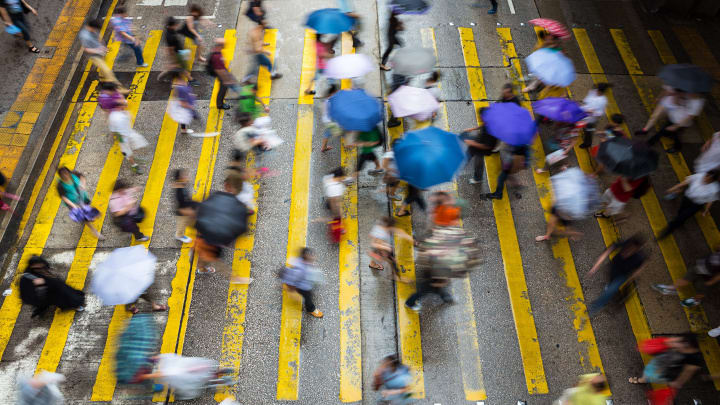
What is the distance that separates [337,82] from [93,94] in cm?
570

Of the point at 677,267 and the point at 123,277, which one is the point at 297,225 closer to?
the point at 123,277

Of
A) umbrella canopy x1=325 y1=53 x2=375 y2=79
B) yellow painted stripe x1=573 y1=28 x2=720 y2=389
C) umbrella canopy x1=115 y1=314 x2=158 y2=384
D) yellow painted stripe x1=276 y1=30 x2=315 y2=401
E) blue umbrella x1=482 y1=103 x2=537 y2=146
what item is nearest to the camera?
umbrella canopy x1=115 y1=314 x2=158 y2=384

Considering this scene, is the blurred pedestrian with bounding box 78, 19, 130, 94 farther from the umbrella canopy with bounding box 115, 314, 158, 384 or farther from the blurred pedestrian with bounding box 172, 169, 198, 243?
the umbrella canopy with bounding box 115, 314, 158, 384

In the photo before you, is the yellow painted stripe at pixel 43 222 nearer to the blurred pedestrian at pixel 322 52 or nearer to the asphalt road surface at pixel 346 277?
the asphalt road surface at pixel 346 277

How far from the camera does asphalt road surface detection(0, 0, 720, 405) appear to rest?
6.89m

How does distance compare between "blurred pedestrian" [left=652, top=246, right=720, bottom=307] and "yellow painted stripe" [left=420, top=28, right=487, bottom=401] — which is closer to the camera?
"yellow painted stripe" [left=420, top=28, right=487, bottom=401]

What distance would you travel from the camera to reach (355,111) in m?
7.66

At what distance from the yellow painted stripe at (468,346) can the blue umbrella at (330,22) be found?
5.43m

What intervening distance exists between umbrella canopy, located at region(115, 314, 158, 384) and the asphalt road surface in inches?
47.9

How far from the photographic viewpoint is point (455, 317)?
738cm

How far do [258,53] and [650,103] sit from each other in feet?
29.4

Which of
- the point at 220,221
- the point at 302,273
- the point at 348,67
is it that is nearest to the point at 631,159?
the point at 348,67

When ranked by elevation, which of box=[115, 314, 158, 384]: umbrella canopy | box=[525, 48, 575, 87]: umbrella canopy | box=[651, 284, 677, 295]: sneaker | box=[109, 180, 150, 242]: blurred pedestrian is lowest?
box=[651, 284, 677, 295]: sneaker

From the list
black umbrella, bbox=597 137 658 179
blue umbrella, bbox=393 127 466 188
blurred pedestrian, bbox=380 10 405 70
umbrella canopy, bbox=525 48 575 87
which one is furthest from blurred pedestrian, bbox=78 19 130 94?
black umbrella, bbox=597 137 658 179
